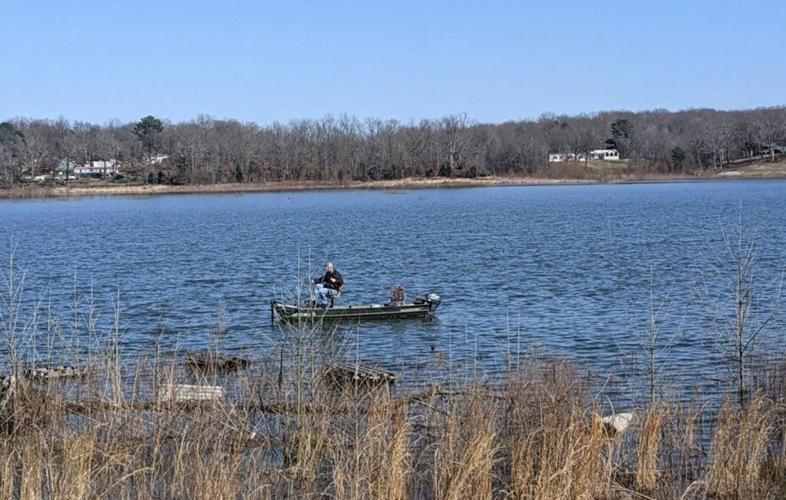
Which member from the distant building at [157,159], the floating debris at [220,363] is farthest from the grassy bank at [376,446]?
the distant building at [157,159]

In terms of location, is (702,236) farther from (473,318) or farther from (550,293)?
(473,318)

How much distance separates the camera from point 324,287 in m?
26.6

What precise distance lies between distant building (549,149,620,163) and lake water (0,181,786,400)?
101 metres

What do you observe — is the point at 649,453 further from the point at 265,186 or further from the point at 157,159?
the point at 157,159

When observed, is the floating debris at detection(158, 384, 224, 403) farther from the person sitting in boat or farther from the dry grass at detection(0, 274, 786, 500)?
the person sitting in boat

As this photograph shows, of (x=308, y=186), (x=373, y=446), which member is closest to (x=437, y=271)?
(x=373, y=446)

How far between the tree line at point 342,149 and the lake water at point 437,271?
223 ft

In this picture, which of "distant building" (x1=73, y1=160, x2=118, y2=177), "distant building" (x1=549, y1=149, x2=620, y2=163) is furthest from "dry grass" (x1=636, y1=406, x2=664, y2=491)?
"distant building" (x1=549, y1=149, x2=620, y2=163)

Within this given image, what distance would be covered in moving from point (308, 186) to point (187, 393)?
13542 centimetres

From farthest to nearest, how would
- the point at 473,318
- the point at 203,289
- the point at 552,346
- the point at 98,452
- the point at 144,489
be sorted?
1. the point at 203,289
2. the point at 473,318
3. the point at 552,346
4. the point at 98,452
5. the point at 144,489

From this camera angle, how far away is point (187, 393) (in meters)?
13.1

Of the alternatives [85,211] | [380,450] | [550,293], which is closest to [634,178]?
[85,211]

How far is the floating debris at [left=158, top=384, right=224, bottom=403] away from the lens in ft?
39.1

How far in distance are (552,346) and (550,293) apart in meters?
8.92
